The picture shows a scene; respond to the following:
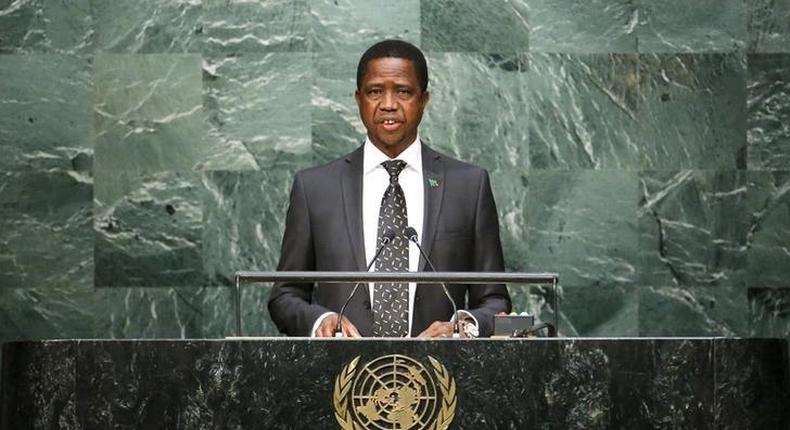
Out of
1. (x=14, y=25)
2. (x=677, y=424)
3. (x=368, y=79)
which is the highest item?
(x=14, y=25)

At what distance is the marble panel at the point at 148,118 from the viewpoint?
8398 millimetres

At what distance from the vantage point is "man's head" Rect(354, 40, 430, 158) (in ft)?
20.9

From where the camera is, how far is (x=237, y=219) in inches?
330

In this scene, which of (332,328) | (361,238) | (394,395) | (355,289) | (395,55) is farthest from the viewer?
(395,55)

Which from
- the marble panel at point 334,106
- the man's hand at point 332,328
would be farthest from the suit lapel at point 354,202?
the marble panel at point 334,106

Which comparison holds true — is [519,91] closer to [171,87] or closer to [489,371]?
[171,87]

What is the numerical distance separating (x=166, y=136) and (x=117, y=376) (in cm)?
360

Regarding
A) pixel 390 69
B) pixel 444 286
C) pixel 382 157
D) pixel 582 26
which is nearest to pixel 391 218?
pixel 382 157

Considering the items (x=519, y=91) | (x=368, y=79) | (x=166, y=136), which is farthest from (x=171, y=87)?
(x=368, y=79)

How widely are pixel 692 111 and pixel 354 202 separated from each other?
2737 millimetres

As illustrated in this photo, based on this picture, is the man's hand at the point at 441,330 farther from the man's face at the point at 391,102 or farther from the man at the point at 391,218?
the man's face at the point at 391,102

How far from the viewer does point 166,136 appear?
27.6ft

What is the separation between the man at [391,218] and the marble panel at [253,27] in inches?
78.3

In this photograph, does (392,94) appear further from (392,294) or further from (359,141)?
(359,141)
